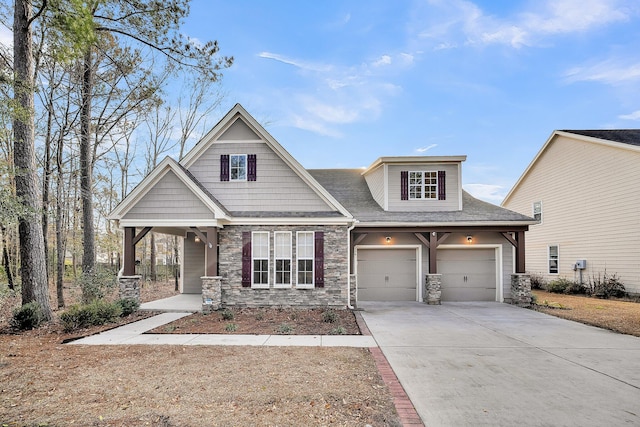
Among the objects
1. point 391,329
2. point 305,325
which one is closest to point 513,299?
point 391,329

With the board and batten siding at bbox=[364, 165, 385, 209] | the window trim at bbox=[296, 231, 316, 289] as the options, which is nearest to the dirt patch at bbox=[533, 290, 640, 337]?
the board and batten siding at bbox=[364, 165, 385, 209]

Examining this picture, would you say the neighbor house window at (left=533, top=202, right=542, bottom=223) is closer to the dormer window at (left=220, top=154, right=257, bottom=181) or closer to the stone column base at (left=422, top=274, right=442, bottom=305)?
the stone column base at (left=422, top=274, right=442, bottom=305)

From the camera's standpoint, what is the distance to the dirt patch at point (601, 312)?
864cm

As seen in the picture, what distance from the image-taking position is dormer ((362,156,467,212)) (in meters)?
13.3

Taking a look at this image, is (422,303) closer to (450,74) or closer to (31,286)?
(450,74)

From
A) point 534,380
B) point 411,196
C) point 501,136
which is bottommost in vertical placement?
point 534,380

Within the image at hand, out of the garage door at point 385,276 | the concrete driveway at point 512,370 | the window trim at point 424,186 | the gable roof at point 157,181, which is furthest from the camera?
the window trim at point 424,186

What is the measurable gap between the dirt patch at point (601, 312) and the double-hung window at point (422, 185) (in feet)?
18.1

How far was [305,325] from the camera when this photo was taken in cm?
848

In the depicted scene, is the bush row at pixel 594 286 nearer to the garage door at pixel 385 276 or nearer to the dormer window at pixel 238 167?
the garage door at pixel 385 276

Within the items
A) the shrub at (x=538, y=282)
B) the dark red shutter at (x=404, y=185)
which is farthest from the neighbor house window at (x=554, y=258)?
the dark red shutter at (x=404, y=185)

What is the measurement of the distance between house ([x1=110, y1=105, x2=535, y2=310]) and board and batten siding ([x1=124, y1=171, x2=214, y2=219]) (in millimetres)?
31

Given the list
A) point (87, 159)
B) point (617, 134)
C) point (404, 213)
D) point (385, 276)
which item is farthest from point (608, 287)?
point (87, 159)

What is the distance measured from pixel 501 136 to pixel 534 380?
18.8 meters
